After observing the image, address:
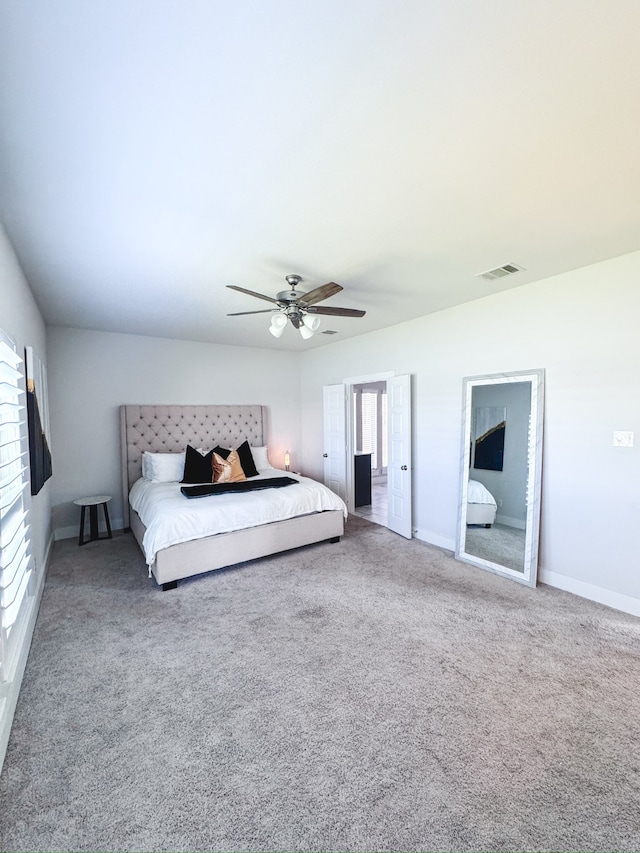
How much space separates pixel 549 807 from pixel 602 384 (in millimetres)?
2772

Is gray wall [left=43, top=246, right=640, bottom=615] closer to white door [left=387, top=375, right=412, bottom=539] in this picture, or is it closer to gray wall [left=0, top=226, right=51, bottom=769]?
white door [left=387, top=375, right=412, bottom=539]

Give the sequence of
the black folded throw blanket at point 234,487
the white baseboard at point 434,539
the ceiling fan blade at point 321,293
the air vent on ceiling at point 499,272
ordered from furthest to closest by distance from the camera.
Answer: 1. the white baseboard at point 434,539
2. the black folded throw blanket at point 234,487
3. the air vent on ceiling at point 499,272
4. the ceiling fan blade at point 321,293

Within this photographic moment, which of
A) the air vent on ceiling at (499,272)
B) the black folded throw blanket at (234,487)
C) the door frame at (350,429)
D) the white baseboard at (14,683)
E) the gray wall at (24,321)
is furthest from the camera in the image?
the door frame at (350,429)

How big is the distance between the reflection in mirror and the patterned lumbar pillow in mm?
2806

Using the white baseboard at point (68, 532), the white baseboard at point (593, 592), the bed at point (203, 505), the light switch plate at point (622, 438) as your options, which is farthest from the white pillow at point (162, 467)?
the light switch plate at point (622, 438)

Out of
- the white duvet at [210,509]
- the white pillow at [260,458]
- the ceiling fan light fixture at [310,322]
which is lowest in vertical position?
the white duvet at [210,509]

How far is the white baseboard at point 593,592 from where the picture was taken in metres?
2.90

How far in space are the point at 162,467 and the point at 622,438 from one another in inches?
192

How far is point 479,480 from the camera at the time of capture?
3.93 m

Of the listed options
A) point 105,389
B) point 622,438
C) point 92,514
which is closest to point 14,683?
point 92,514

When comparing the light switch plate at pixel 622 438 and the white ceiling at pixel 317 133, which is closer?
the white ceiling at pixel 317 133

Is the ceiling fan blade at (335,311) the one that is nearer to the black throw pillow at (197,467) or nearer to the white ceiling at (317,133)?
the white ceiling at (317,133)

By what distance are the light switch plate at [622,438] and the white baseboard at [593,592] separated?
3.88ft

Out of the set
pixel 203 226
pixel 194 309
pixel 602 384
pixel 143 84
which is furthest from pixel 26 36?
pixel 602 384
